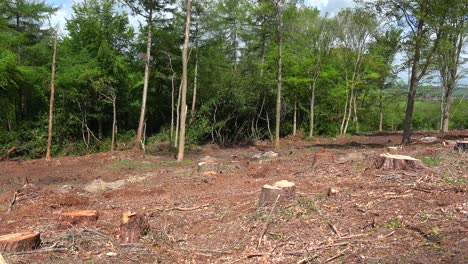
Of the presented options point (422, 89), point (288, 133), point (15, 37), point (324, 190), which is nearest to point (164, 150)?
point (15, 37)

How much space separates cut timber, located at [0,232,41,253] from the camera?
4.94 metres

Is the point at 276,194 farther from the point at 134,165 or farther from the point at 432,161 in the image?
the point at 134,165

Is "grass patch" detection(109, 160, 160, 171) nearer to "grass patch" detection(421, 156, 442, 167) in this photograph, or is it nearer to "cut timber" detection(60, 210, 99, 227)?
"cut timber" detection(60, 210, 99, 227)

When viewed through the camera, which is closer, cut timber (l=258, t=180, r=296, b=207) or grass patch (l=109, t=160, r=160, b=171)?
cut timber (l=258, t=180, r=296, b=207)

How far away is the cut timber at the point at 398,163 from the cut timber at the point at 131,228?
4.99m

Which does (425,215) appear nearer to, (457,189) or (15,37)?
(457,189)

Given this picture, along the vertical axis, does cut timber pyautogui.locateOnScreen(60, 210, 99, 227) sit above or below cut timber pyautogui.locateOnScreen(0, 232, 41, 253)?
below

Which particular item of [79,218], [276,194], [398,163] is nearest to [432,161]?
[398,163]

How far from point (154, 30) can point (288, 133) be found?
48.5 ft

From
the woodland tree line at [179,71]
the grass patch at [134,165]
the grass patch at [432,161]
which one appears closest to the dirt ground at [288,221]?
the grass patch at [432,161]

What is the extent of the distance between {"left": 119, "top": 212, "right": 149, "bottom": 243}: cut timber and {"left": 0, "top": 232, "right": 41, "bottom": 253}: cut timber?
114 centimetres

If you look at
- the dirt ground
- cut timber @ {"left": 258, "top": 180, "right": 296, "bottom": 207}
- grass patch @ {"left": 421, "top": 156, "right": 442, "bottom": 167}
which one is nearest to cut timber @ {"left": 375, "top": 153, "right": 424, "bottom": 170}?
the dirt ground

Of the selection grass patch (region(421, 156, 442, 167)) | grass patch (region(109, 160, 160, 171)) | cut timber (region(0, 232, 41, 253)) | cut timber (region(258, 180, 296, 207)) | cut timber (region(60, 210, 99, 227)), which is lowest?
grass patch (region(109, 160, 160, 171))

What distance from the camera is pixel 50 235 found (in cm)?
582
